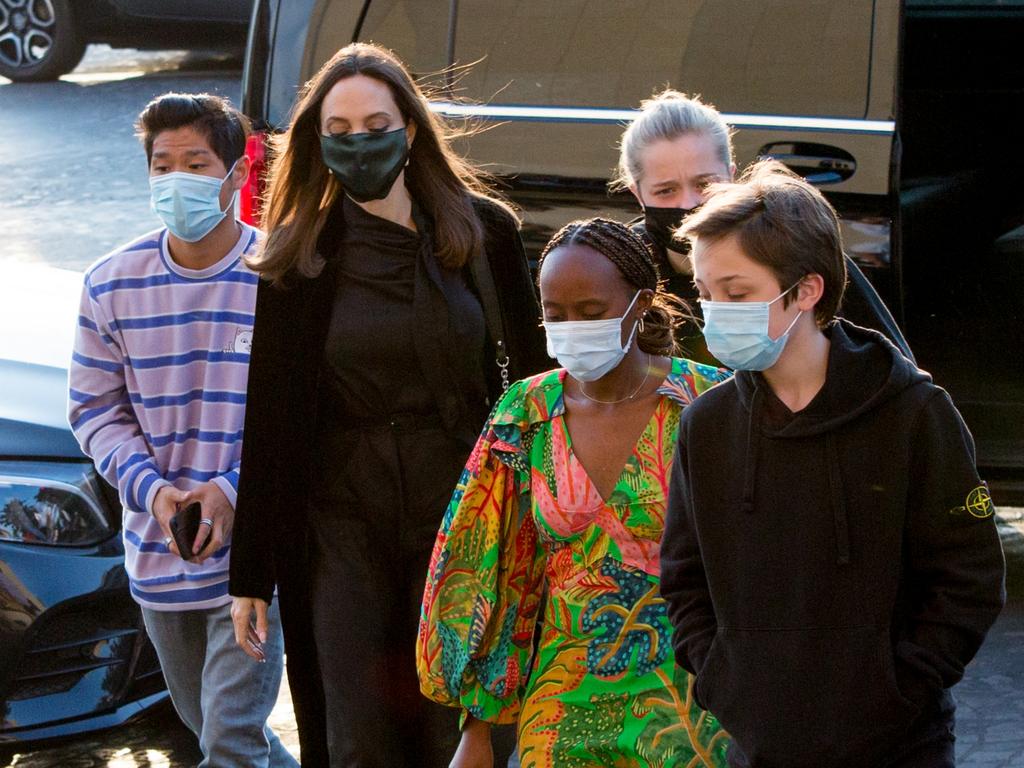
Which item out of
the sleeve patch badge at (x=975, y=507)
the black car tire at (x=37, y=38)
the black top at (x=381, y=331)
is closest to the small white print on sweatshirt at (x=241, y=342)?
the black top at (x=381, y=331)

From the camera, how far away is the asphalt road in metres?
4.53

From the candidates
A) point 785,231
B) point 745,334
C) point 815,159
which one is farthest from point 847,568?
point 815,159

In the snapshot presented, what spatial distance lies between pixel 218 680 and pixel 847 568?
5.53 ft

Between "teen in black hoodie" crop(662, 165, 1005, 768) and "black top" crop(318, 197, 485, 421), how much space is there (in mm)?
999

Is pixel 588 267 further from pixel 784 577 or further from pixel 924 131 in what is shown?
pixel 924 131

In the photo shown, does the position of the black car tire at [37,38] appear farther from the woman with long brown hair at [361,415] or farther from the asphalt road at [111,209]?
the woman with long brown hair at [361,415]

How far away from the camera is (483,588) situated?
9.60ft

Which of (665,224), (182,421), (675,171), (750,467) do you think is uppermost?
(675,171)

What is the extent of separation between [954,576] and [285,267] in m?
1.60

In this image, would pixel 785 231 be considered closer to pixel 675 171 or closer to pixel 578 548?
pixel 578 548

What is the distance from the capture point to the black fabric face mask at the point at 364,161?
11.4 feet

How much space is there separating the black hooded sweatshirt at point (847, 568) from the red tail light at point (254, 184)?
2.86m

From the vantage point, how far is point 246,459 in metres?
3.46

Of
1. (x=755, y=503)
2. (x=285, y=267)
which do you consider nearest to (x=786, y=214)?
(x=755, y=503)
